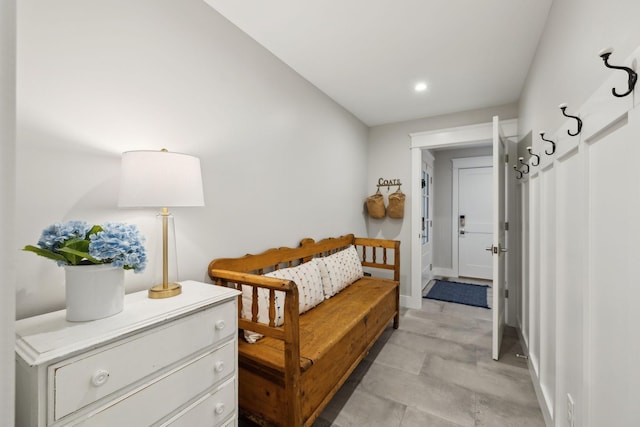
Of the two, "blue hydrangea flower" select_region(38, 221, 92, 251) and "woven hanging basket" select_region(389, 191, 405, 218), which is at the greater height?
"woven hanging basket" select_region(389, 191, 405, 218)

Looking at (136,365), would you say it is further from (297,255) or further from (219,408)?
(297,255)

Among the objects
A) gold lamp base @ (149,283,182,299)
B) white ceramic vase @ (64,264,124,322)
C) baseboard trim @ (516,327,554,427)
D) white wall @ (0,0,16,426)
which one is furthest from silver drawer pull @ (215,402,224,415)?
baseboard trim @ (516,327,554,427)

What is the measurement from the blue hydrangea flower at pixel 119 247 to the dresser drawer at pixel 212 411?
611 mm

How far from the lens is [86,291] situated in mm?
939

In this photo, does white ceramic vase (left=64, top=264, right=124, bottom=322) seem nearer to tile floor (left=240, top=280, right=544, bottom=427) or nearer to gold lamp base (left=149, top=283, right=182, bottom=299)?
gold lamp base (left=149, top=283, right=182, bottom=299)

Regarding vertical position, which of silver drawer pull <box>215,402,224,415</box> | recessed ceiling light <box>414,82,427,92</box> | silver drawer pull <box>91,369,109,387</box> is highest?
recessed ceiling light <box>414,82,427,92</box>

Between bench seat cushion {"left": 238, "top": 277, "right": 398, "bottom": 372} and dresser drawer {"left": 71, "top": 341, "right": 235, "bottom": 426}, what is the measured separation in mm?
242

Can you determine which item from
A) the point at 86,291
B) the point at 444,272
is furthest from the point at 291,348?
the point at 444,272

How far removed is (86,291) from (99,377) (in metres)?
0.28

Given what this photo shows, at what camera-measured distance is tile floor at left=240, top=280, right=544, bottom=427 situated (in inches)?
67.7

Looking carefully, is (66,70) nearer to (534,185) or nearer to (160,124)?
(160,124)

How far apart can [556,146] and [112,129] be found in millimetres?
2225

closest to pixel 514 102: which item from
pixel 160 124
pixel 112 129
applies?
pixel 160 124

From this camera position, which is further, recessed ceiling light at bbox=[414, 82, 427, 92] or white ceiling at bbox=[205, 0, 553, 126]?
recessed ceiling light at bbox=[414, 82, 427, 92]
